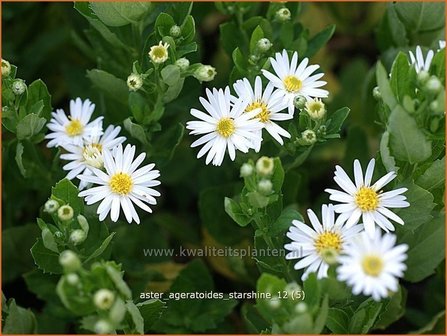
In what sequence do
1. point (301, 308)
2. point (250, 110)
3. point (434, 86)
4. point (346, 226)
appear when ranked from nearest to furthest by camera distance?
point (301, 308) < point (434, 86) < point (346, 226) < point (250, 110)

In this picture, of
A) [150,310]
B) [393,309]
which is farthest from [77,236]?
[393,309]

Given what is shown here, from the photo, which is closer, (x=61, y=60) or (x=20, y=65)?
(x=20, y=65)

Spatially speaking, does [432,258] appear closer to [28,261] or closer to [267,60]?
[267,60]

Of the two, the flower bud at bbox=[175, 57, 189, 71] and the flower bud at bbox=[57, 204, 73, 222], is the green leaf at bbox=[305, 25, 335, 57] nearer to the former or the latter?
the flower bud at bbox=[175, 57, 189, 71]

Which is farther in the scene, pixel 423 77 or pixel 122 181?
pixel 122 181

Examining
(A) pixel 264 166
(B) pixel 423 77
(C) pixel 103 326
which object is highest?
(B) pixel 423 77

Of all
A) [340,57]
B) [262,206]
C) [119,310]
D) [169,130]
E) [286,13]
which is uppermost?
[340,57]

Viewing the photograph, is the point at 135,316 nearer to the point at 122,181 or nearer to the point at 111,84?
the point at 122,181

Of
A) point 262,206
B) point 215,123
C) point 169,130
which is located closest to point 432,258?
point 262,206
